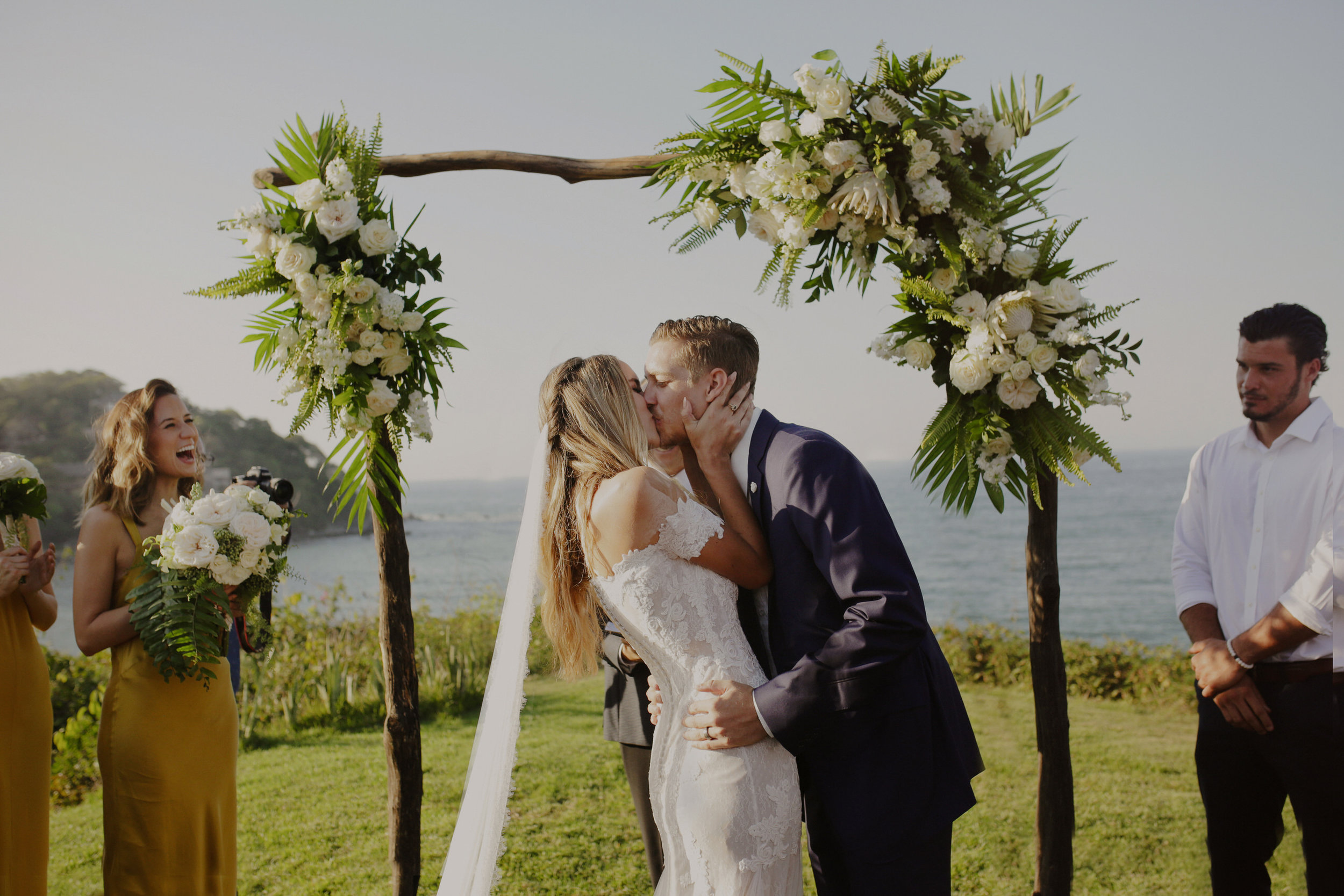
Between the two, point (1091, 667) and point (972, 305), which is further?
point (1091, 667)

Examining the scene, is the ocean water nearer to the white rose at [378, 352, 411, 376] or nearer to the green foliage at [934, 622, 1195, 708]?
the green foliage at [934, 622, 1195, 708]

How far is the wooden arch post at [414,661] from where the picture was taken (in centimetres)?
352

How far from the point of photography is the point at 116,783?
3318 mm

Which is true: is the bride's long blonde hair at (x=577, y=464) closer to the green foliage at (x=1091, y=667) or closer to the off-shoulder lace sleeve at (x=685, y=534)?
the off-shoulder lace sleeve at (x=685, y=534)

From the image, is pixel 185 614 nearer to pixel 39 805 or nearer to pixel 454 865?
pixel 39 805

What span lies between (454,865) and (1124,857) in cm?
386

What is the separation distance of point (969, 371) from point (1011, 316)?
0.26 meters

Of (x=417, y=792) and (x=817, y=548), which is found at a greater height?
(x=817, y=548)

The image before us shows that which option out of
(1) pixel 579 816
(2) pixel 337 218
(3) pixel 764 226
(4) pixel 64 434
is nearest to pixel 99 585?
(2) pixel 337 218

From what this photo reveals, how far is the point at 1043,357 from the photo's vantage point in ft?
10.1

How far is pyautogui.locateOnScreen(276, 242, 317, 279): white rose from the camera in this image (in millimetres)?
3418

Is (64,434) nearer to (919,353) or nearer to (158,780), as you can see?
(158,780)

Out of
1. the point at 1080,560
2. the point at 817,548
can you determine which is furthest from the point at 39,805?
the point at 1080,560

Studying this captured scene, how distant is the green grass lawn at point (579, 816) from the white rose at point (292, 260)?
3397mm
